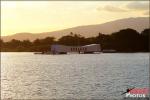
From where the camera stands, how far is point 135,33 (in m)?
196

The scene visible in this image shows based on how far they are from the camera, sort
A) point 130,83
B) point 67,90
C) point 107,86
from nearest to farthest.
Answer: point 67,90
point 107,86
point 130,83

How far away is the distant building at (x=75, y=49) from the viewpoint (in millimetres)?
177500

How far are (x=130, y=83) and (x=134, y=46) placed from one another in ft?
490

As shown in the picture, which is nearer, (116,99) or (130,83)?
(116,99)

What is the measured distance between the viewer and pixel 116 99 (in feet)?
109

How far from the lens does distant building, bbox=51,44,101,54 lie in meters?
178

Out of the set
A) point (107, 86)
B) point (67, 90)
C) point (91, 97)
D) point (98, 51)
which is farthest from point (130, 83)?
point (98, 51)

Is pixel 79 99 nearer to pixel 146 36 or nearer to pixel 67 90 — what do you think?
pixel 67 90

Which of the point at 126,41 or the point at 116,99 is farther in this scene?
the point at 126,41

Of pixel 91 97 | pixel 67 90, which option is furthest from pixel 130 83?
pixel 91 97

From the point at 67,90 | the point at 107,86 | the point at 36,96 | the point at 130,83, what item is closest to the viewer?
the point at 36,96

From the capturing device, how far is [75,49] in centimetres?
Result: 19688

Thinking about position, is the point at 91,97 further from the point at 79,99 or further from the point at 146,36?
the point at 146,36

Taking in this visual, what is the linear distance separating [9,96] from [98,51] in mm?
156767
